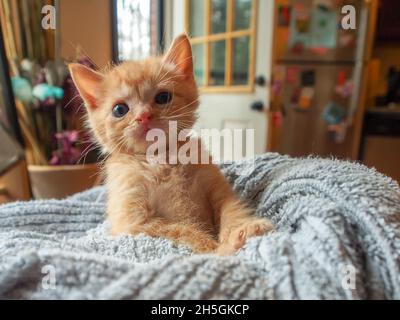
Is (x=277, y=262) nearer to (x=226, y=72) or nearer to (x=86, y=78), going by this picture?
(x=86, y=78)

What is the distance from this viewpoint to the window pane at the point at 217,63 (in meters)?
2.03

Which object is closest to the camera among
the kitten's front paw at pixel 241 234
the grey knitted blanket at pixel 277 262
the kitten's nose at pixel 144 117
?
the grey knitted blanket at pixel 277 262

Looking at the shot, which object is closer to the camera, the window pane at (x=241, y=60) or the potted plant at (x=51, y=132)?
the potted plant at (x=51, y=132)

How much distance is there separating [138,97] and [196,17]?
1.48 meters

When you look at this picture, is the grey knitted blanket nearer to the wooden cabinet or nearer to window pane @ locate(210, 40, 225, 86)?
the wooden cabinet

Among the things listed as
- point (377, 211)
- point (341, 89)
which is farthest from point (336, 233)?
point (341, 89)

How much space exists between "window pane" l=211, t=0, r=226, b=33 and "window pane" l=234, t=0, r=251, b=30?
73mm

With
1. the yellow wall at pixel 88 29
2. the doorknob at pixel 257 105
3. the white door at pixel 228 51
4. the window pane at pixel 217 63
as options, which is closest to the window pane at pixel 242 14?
the white door at pixel 228 51

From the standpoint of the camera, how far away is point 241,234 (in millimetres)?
563

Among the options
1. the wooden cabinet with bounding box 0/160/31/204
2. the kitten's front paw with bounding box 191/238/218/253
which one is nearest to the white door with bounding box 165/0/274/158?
the wooden cabinet with bounding box 0/160/31/204

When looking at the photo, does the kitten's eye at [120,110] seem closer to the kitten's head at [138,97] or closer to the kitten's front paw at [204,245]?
the kitten's head at [138,97]

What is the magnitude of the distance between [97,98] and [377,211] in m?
0.60

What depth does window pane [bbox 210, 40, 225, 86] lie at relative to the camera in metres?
2.03

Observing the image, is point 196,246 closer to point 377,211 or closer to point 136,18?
point 377,211
